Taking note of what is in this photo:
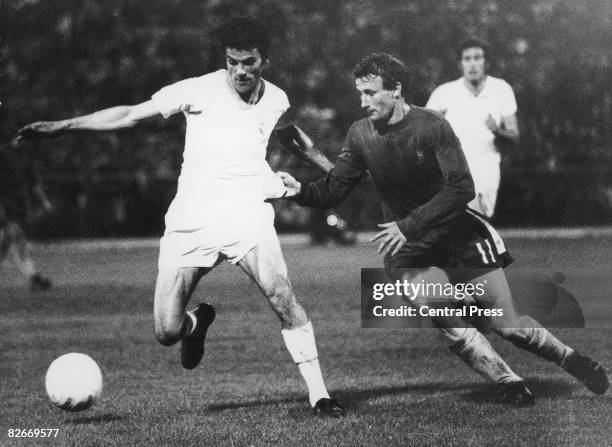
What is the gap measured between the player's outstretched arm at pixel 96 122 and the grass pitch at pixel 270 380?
4.79ft

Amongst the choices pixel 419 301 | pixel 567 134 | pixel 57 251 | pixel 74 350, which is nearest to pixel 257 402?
pixel 419 301

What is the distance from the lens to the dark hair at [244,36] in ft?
19.5

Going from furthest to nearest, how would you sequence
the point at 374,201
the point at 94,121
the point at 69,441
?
the point at 374,201, the point at 94,121, the point at 69,441

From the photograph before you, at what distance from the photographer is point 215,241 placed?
235 inches

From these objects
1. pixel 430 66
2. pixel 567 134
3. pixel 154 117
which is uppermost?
pixel 154 117

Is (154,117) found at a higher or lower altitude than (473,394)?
higher

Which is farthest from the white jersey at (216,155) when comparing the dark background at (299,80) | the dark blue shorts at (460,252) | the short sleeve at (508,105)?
the dark background at (299,80)

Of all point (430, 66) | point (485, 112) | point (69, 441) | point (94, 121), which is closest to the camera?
point (69, 441)

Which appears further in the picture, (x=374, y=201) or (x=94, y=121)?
(x=374, y=201)

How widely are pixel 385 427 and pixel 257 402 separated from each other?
107 cm

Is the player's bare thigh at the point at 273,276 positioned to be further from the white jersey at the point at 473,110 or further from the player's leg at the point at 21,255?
the player's leg at the point at 21,255

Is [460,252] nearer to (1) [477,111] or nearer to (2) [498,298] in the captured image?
(2) [498,298]

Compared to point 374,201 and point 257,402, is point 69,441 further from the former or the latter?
point 374,201

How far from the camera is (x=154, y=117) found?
5969 millimetres
